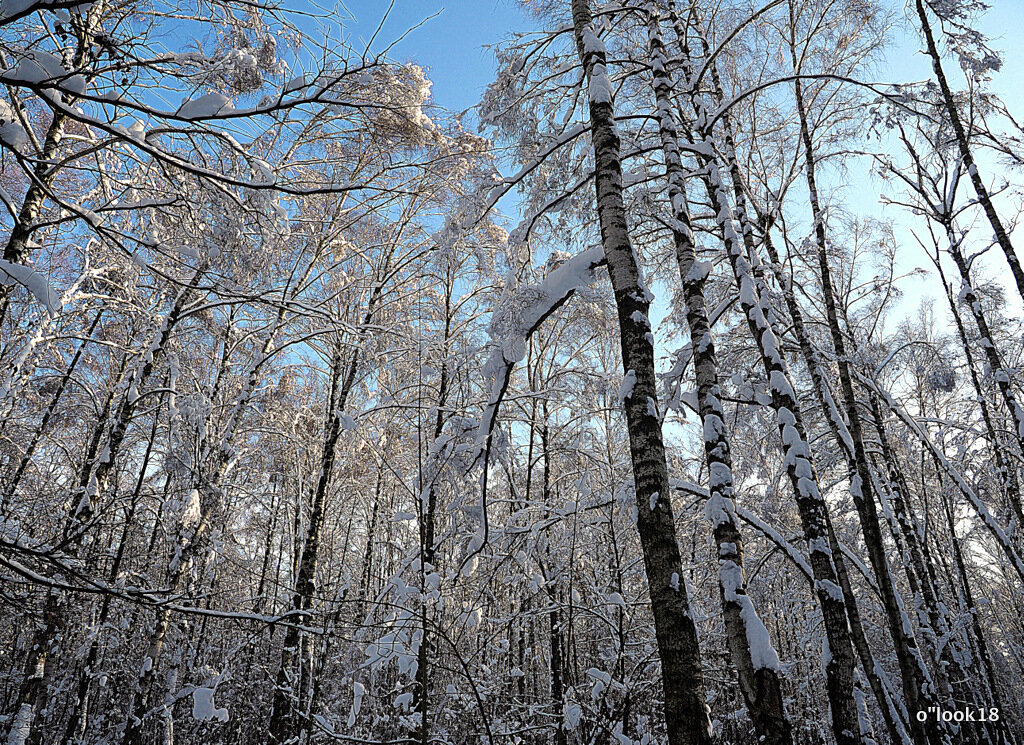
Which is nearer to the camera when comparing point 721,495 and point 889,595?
Answer: point 721,495

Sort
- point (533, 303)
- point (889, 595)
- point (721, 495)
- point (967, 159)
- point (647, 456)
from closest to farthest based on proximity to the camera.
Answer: point (647, 456), point (533, 303), point (721, 495), point (889, 595), point (967, 159)

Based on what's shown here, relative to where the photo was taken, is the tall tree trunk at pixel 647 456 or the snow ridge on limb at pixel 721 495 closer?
the tall tree trunk at pixel 647 456

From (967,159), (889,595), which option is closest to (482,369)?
(889,595)

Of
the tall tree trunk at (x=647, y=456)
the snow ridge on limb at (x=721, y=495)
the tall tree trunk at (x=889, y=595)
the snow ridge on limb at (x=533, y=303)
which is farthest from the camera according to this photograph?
the tall tree trunk at (x=889, y=595)

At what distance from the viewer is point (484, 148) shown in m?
7.30

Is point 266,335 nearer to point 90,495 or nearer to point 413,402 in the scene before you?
point 413,402

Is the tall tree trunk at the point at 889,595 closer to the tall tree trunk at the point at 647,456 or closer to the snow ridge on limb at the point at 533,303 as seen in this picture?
the tall tree trunk at the point at 647,456

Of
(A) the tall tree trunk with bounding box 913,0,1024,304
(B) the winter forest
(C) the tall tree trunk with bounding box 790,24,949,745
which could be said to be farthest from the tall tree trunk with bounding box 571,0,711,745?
(A) the tall tree trunk with bounding box 913,0,1024,304

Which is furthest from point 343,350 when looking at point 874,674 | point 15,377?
point 874,674

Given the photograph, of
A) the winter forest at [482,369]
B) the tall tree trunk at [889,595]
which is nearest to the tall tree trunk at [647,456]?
the winter forest at [482,369]

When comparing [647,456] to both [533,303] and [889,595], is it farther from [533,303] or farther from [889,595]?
[889,595]

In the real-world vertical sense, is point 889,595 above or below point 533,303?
below

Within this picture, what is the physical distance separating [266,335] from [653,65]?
259 inches

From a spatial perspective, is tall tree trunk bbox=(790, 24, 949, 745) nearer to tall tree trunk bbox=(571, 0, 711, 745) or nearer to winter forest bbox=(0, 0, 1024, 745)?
winter forest bbox=(0, 0, 1024, 745)
